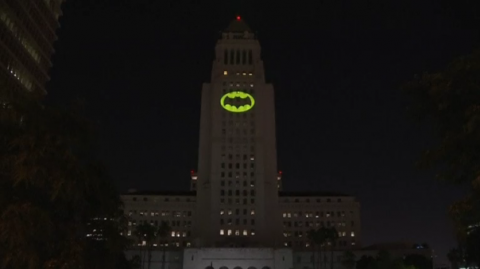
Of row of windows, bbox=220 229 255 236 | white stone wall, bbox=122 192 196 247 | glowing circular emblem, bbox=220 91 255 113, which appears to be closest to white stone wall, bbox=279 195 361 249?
row of windows, bbox=220 229 255 236

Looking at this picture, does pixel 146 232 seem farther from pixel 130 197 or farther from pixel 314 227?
pixel 314 227

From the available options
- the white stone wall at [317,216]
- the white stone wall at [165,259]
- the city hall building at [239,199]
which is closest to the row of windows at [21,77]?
the city hall building at [239,199]

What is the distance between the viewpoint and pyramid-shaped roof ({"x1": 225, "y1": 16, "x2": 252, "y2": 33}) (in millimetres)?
178625

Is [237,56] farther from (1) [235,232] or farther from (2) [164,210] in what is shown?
(1) [235,232]

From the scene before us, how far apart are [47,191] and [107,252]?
5.03m

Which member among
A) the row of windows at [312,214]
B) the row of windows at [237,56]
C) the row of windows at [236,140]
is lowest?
the row of windows at [312,214]

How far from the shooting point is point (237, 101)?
166m

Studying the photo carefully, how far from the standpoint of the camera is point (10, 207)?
22234mm

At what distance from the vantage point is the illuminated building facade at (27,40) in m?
58.9

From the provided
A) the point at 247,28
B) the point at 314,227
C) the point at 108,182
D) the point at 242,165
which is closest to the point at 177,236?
the point at 242,165

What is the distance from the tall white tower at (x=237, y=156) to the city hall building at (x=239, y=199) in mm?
305

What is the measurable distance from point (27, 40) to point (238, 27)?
120m

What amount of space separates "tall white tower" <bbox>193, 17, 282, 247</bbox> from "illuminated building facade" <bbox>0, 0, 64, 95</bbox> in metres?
90.2

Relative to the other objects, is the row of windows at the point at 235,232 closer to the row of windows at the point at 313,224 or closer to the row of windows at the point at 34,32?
the row of windows at the point at 313,224
